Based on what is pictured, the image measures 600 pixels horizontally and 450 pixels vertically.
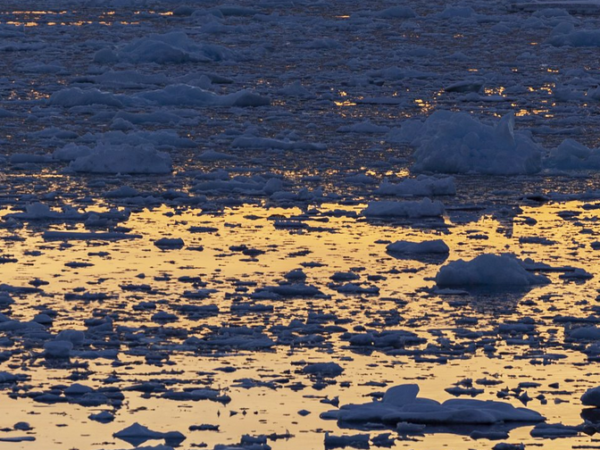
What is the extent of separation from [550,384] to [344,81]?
14.1m

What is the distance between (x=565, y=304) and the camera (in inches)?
326

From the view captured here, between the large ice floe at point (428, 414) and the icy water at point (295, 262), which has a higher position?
the icy water at point (295, 262)

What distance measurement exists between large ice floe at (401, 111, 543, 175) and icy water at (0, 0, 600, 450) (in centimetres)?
2

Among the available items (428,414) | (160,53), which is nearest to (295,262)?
(428,414)

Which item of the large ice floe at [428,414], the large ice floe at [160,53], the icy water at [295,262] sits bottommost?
the large ice floe at [428,414]

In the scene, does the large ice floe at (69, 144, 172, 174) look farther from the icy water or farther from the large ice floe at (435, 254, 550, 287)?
the large ice floe at (435, 254, 550, 287)

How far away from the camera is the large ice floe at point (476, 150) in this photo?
13.0 m

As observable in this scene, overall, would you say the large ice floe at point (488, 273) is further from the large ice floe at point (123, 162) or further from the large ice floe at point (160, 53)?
the large ice floe at point (160, 53)

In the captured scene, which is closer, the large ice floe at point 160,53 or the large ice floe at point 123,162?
the large ice floe at point 123,162

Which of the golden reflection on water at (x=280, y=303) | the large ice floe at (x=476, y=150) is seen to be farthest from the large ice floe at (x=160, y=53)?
the golden reflection on water at (x=280, y=303)

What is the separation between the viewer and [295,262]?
9289 mm

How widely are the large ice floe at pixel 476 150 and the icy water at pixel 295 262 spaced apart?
20mm

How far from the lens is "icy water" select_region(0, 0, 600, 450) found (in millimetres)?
6250

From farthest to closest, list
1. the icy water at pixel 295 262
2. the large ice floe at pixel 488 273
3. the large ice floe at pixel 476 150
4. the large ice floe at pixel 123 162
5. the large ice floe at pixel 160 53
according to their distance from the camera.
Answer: the large ice floe at pixel 160 53 → the large ice floe at pixel 476 150 → the large ice floe at pixel 123 162 → the large ice floe at pixel 488 273 → the icy water at pixel 295 262
